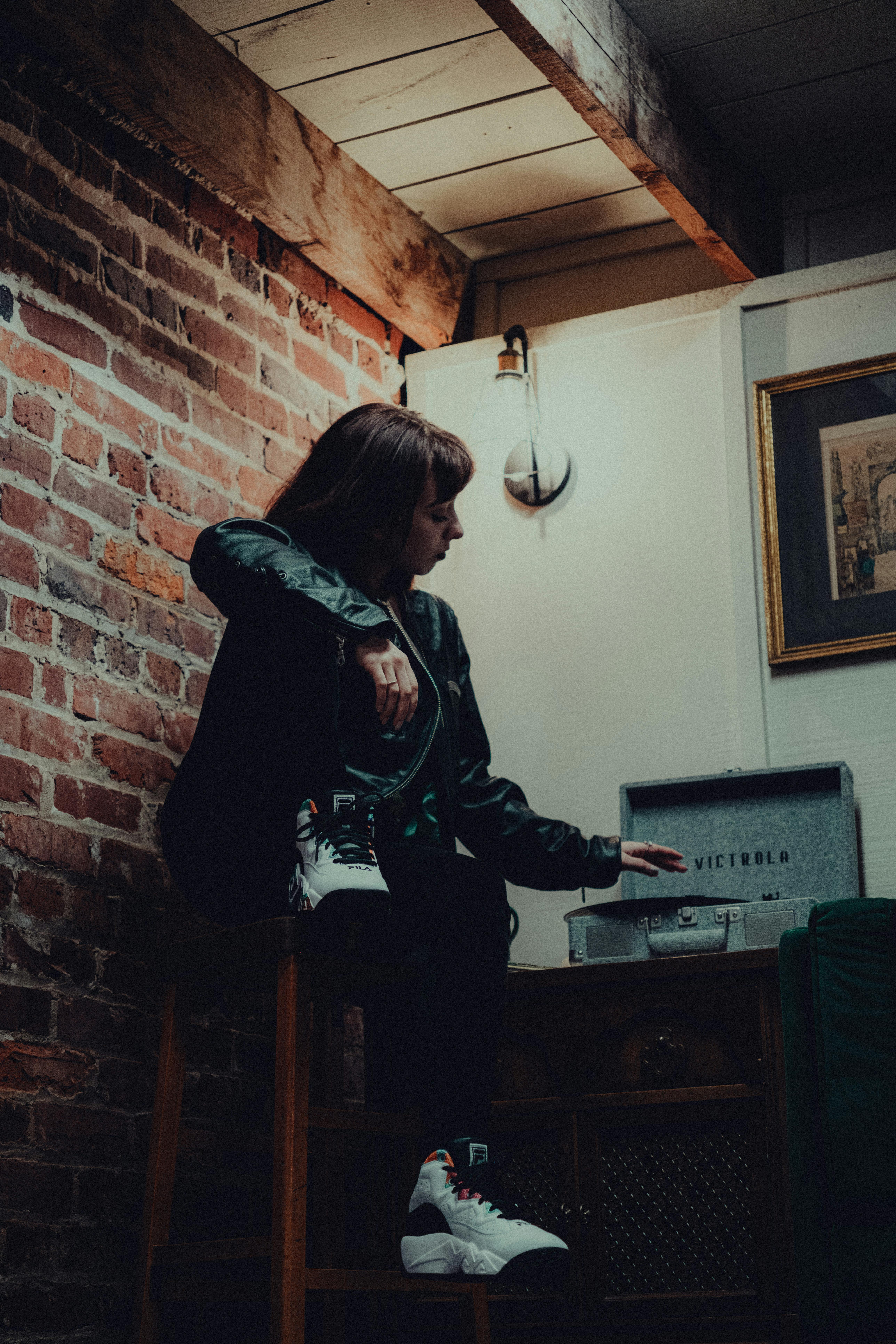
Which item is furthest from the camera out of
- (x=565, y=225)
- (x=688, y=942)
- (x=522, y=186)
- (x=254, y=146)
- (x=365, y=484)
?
(x=565, y=225)

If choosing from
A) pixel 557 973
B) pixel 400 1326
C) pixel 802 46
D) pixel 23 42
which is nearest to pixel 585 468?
pixel 802 46

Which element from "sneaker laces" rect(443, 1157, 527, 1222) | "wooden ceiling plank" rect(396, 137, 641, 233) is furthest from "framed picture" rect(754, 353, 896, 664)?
"sneaker laces" rect(443, 1157, 527, 1222)

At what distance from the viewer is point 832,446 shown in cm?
312

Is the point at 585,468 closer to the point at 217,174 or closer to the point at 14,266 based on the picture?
the point at 217,174

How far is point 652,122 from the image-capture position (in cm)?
284

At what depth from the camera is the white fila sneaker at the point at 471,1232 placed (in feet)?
6.23

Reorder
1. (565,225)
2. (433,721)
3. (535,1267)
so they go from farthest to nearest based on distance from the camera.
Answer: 1. (565,225)
2. (433,721)
3. (535,1267)

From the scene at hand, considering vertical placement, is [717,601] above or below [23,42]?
below

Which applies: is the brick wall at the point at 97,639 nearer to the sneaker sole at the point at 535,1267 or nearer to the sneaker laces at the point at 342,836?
the sneaker laces at the point at 342,836

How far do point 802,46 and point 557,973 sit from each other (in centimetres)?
181

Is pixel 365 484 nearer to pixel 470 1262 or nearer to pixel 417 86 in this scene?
pixel 417 86

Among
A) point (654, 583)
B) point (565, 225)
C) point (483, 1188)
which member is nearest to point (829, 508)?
point (654, 583)

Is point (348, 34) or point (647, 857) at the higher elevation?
point (348, 34)

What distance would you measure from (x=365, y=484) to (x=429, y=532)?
0.15 m
